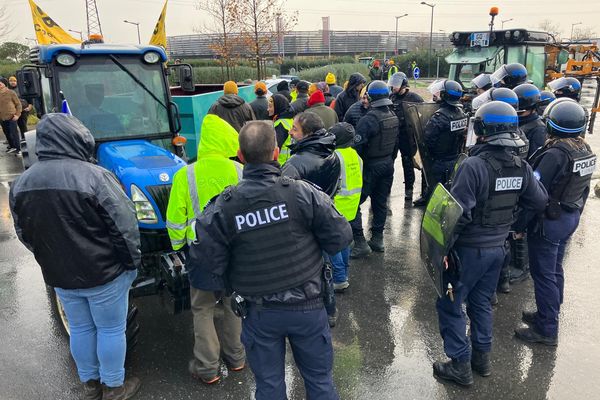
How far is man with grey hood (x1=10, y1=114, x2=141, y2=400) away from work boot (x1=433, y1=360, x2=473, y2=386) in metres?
2.39

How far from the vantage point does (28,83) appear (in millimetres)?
4469

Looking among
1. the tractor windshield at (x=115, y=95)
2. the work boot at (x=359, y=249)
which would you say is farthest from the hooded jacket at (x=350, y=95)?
the tractor windshield at (x=115, y=95)

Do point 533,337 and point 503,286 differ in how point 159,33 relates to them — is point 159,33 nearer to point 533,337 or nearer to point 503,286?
point 503,286

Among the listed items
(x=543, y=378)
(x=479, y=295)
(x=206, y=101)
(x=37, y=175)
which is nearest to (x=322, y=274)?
(x=479, y=295)

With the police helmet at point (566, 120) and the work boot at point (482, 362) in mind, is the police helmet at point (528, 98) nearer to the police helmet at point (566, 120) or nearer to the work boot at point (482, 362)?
the police helmet at point (566, 120)

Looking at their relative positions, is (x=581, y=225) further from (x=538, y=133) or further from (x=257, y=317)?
(x=257, y=317)

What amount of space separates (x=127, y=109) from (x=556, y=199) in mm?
4221

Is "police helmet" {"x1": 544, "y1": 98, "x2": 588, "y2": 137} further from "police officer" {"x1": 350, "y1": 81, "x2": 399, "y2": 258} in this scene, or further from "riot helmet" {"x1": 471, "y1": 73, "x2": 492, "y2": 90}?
"riot helmet" {"x1": 471, "y1": 73, "x2": 492, "y2": 90}

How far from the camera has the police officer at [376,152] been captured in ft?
18.0

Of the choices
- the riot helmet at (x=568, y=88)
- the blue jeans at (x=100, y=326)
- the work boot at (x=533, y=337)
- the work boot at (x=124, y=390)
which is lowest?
the work boot at (x=533, y=337)

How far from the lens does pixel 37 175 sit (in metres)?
2.72

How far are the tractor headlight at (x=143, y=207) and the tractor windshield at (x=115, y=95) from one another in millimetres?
1143

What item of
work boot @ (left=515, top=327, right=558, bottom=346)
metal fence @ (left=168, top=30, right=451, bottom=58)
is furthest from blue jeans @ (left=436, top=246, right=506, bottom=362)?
metal fence @ (left=168, top=30, right=451, bottom=58)


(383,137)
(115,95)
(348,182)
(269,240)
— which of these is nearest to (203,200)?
(269,240)
